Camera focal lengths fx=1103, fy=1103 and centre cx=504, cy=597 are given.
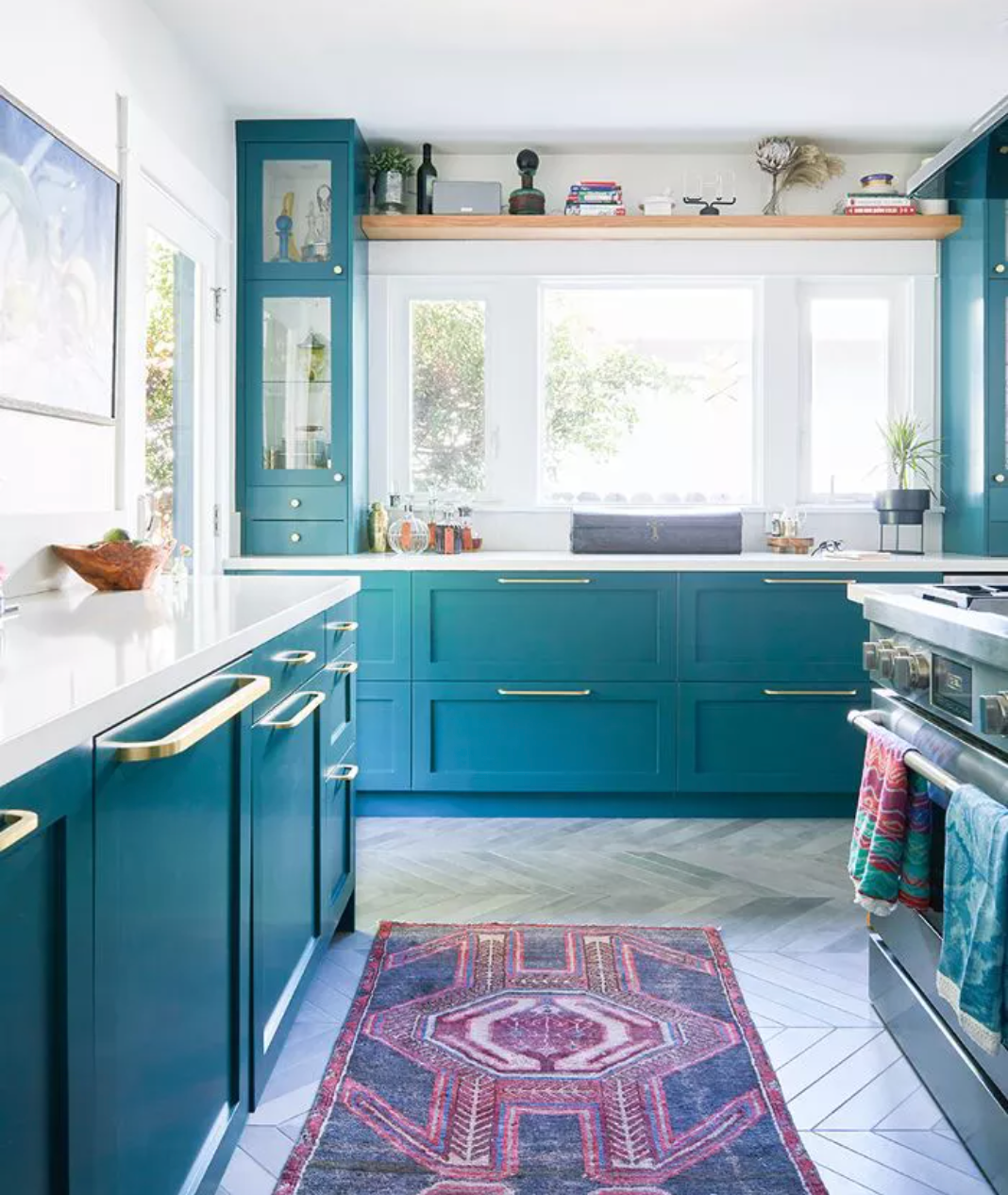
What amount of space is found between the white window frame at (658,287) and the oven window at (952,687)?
8.93 feet

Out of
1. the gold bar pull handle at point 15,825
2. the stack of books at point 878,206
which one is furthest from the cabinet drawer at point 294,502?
the gold bar pull handle at point 15,825

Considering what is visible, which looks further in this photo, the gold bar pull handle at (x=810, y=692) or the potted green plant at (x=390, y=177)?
the potted green plant at (x=390, y=177)

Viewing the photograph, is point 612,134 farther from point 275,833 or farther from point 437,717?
point 275,833

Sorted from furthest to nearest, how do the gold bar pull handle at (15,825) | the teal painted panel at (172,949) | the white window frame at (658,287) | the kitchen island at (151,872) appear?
the white window frame at (658,287), the teal painted panel at (172,949), the kitchen island at (151,872), the gold bar pull handle at (15,825)

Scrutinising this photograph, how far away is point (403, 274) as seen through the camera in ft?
14.9

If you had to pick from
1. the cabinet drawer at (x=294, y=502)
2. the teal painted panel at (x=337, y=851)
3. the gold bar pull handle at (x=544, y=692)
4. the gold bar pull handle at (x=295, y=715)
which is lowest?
the teal painted panel at (x=337, y=851)

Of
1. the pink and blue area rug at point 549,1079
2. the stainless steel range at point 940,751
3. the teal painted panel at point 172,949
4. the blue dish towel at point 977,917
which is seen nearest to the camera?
the teal painted panel at point 172,949

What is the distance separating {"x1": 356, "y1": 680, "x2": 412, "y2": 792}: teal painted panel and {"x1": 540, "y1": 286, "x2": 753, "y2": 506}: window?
1.18 m

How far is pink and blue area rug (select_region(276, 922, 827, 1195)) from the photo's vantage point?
1.80 m

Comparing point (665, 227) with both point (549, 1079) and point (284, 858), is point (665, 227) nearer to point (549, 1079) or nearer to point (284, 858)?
point (284, 858)

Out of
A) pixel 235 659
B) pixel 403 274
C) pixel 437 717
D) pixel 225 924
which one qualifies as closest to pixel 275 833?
pixel 225 924

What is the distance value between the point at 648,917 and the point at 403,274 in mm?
2804

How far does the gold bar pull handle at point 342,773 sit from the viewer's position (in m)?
2.48

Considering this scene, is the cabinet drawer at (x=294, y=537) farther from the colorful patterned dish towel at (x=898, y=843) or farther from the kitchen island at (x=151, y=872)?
the colorful patterned dish towel at (x=898, y=843)
